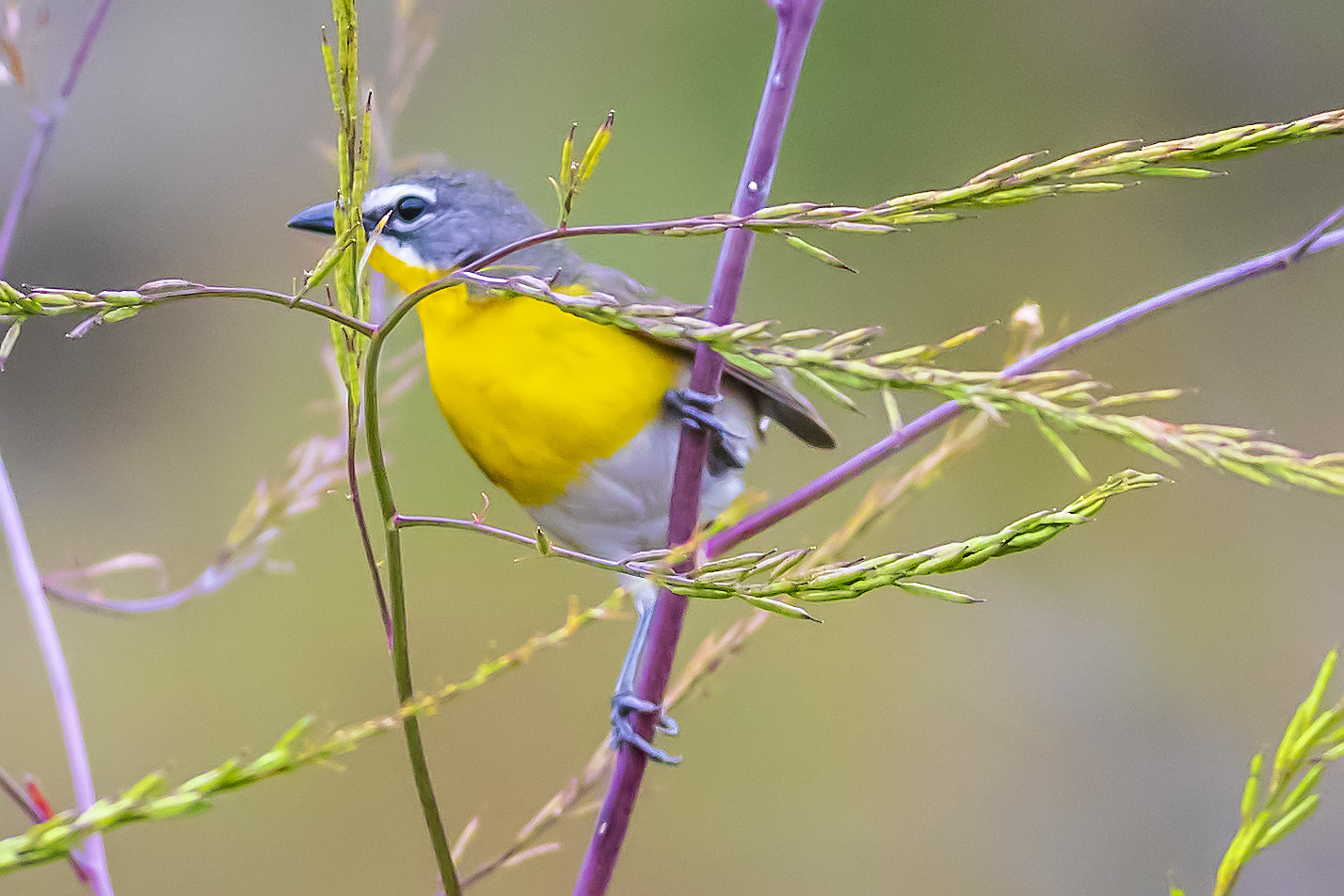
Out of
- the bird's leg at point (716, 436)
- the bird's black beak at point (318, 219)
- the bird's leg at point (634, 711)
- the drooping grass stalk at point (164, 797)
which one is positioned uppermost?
the bird's black beak at point (318, 219)

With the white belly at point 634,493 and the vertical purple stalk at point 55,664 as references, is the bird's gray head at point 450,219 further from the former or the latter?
the vertical purple stalk at point 55,664

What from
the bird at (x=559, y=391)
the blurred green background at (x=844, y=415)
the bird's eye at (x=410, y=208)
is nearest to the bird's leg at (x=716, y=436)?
the bird at (x=559, y=391)

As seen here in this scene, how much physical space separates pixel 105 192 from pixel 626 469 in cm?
68

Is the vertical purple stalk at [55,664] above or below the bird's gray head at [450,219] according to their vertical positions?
below

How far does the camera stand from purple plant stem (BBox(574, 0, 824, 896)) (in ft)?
0.99

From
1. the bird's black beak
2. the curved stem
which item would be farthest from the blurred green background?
the curved stem

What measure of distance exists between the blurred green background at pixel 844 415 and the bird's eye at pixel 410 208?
34 cm

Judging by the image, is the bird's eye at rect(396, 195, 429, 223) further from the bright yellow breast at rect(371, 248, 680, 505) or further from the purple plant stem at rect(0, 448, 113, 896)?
the purple plant stem at rect(0, 448, 113, 896)

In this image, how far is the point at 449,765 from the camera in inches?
33.9

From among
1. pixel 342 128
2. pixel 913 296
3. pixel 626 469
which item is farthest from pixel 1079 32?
pixel 342 128

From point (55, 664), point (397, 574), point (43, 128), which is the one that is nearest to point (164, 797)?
point (397, 574)

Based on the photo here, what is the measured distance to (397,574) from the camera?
0.74 feet

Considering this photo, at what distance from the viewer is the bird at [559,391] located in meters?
0.55

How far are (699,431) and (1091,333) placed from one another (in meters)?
0.12
